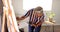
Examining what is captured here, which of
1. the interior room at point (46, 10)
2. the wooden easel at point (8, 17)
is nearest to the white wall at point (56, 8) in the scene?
the interior room at point (46, 10)

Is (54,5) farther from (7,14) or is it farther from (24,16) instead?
(7,14)

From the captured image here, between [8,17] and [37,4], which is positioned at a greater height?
[37,4]

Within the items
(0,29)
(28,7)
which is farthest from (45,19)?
(0,29)

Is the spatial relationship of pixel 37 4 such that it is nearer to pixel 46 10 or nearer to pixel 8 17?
pixel 46 10

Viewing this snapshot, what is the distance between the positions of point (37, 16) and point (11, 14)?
2.39 feet

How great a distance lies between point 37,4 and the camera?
4.65ft

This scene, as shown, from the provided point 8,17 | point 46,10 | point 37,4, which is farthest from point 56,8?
point 8,17

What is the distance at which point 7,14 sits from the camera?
465mm

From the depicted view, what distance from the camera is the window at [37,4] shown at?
1374 mm

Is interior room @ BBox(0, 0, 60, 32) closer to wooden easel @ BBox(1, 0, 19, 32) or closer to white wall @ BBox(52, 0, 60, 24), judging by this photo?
white wall @ BBox(52, 0, 60, 24)

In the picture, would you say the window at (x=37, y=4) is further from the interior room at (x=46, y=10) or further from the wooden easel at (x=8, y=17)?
the wooden easel at (x=8, y=17)

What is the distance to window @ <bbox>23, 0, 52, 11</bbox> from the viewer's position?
137 cm

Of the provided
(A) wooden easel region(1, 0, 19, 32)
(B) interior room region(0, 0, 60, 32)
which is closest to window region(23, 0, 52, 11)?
(B) interior room region(0, 0, 60, 32)

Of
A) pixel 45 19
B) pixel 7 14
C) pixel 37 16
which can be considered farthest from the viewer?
pixel 45 19
